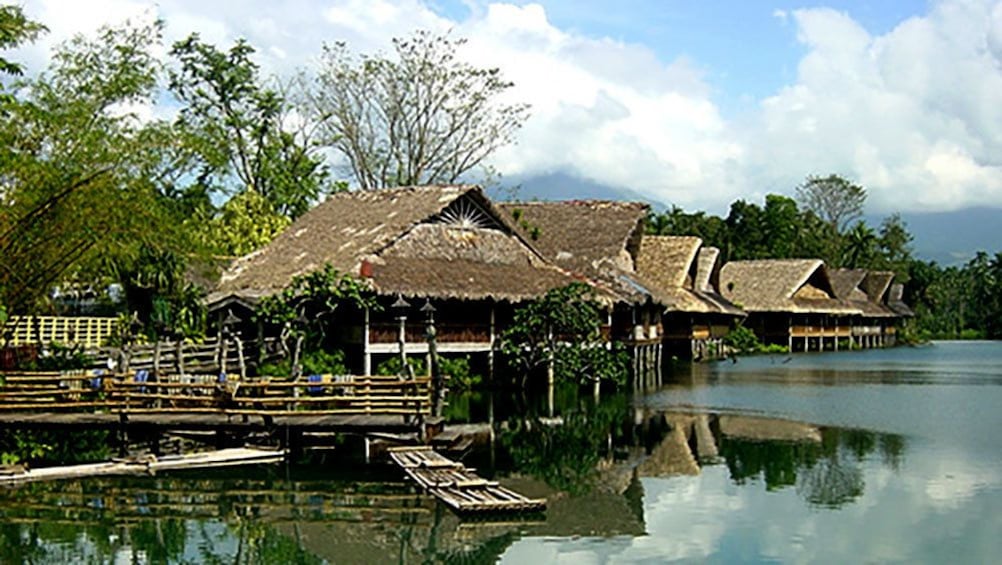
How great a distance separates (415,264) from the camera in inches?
1088

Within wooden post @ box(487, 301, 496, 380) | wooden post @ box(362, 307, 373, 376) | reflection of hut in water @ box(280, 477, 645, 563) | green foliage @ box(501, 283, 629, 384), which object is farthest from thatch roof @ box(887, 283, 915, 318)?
reflection of hut in water @ box(280, 477, 645, 563)

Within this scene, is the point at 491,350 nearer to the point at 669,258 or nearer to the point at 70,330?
the point at 70,330

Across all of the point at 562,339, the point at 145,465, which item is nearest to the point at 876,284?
the point at 562,339

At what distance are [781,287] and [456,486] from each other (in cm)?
4046

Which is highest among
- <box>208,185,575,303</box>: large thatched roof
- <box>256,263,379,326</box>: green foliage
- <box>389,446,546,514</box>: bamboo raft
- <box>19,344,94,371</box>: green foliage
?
<box>208,185,575,303</box>: large thatched roof

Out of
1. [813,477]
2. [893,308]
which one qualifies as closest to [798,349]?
[893,308]

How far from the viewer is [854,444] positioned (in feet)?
62.1

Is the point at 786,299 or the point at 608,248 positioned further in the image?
the point at 786,299

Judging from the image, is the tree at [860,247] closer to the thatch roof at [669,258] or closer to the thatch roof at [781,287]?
the thatch roof at [781,287]

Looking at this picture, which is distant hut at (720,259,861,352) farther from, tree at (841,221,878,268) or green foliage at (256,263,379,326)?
green foliage at (256,263,379,326)

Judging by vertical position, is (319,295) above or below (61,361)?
above

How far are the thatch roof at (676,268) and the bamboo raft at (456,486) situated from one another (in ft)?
84.4

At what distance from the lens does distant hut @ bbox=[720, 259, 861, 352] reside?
51.9 m

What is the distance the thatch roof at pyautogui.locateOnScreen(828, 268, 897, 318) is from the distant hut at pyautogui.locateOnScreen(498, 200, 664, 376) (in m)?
23.4
